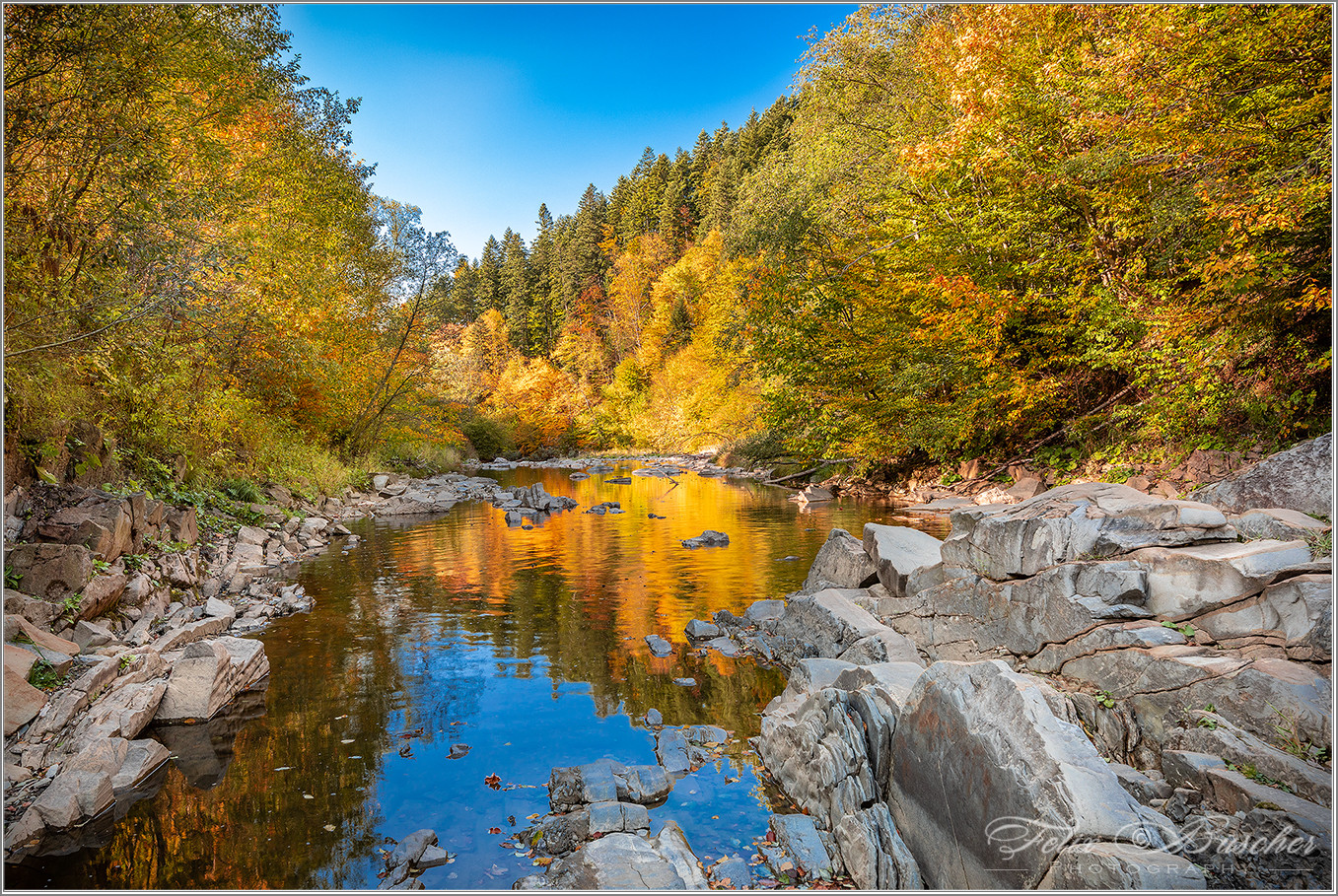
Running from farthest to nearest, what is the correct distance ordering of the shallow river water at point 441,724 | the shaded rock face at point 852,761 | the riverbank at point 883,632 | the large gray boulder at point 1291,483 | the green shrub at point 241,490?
the green shrub at point 241,490 → the large gray boulder at point 1291,483 → the shallow river water at point 441,724 → the riverbank at point 883,632 → the shaded rock face at point 852,761

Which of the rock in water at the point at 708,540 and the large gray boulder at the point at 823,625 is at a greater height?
the large gray boulder at the point at 823,625

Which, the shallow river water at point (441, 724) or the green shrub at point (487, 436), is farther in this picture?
the green shrub at point (487, 436)

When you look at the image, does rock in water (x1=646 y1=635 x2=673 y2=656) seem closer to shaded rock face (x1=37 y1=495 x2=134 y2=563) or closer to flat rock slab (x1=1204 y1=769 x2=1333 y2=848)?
flat rock slab (x1=1204 y1=769 x2=1333 y2=848)

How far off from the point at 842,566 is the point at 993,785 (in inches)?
249

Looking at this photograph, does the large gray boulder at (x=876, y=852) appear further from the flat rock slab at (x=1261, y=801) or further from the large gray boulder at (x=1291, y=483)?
the large gray boulder at (x=1291, y=483)

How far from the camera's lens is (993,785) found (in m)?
3.99

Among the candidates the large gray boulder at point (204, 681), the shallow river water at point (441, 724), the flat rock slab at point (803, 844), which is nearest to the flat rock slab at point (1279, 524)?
the flat rock slab at point (803, 844)

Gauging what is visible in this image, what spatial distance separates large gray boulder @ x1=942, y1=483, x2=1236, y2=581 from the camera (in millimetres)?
5871

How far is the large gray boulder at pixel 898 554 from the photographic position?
29.4ft

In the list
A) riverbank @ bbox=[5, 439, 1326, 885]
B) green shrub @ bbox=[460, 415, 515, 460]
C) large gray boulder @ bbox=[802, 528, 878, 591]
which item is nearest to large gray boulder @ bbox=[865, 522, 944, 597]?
riverbank @ bbox=[5, 439, 1326, 885]

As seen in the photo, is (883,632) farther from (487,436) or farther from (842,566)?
(487,436)

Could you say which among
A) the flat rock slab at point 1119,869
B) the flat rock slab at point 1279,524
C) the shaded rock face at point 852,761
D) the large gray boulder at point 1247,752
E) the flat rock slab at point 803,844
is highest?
the flat rock slab at point 1279,524

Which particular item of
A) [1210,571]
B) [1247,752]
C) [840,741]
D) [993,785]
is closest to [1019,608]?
[1210,571]

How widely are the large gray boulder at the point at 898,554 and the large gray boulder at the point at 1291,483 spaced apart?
332cm
